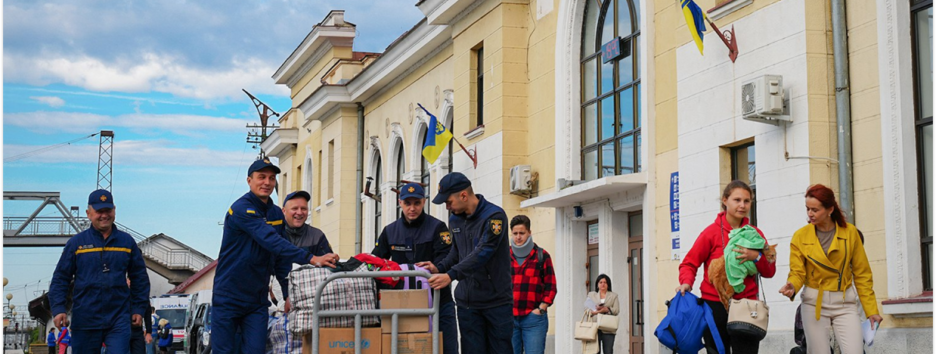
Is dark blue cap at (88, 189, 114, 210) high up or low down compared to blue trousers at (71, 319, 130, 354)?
up

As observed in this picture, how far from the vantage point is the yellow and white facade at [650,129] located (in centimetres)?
1223

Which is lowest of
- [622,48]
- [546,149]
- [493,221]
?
[493,221]

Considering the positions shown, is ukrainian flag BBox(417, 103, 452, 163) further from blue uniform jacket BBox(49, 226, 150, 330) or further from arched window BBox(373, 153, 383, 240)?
blue uniform jacket BBox(49, 226, 150, 330)

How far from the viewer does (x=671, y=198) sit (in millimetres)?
16766

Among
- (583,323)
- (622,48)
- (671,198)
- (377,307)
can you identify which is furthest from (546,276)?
(622,48)

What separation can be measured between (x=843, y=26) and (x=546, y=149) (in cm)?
888

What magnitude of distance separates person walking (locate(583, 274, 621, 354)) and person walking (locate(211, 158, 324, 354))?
6.83 m

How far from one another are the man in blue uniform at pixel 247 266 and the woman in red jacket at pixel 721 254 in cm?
321

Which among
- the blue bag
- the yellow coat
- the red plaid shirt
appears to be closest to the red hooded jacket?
the blue bag

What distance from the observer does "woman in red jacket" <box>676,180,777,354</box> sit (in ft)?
28.5

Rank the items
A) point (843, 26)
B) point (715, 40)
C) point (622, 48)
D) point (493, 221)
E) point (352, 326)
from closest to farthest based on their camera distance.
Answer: point (352, 326) < point (493, 221) < point (843, 26) < point (715, 40) < point (622, 48)

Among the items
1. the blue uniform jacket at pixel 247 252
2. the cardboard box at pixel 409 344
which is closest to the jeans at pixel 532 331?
the blue uniform jacket at pixel 247 252

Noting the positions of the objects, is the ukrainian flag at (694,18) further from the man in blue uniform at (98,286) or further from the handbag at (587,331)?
the man in blue uniform at (98,286)

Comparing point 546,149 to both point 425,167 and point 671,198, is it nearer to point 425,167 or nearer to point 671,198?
point 671,198
